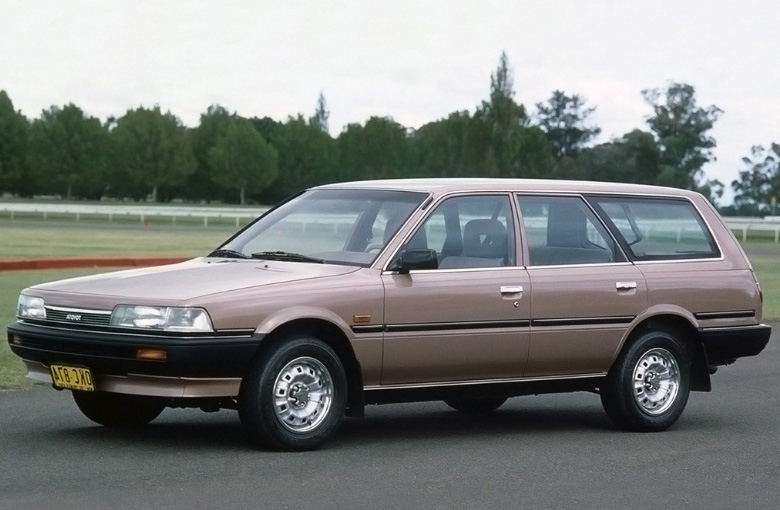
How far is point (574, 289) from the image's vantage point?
9.40 metres

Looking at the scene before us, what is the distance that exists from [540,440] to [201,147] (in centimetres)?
13485

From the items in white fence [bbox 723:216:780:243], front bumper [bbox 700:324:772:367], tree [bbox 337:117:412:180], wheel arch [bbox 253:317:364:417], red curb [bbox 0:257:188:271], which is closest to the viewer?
wheel arch [bbox 253:317:364:417]

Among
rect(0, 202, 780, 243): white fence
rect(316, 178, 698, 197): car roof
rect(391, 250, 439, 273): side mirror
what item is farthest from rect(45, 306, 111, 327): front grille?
rect(0, 202, 780, 243): white fence

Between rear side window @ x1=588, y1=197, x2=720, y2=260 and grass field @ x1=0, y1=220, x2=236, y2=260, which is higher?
rear side window @ x1=588, y1=197, x2=720, y2=260

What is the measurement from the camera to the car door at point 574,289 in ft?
30.4

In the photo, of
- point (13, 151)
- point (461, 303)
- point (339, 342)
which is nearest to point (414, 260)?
point (461, 303)

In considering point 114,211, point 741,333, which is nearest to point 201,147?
point 114,211

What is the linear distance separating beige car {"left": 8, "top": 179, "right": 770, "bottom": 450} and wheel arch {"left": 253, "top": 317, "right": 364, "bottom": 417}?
0.01 meters

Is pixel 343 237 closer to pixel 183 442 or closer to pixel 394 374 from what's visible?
pixel 394 374

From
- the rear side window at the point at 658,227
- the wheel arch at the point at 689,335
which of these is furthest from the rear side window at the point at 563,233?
the wheel arch at the point at 689,335

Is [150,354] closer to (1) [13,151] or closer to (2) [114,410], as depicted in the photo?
(2) [114,410]

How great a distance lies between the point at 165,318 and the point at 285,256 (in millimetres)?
1291

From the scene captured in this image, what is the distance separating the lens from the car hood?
26.3 feet

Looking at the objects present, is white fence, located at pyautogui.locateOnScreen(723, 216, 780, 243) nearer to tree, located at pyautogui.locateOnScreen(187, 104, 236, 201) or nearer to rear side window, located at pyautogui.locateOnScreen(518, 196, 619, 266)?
rear side window, located at pyautogui.locateOnScreen(518, 196, 619, 266)
